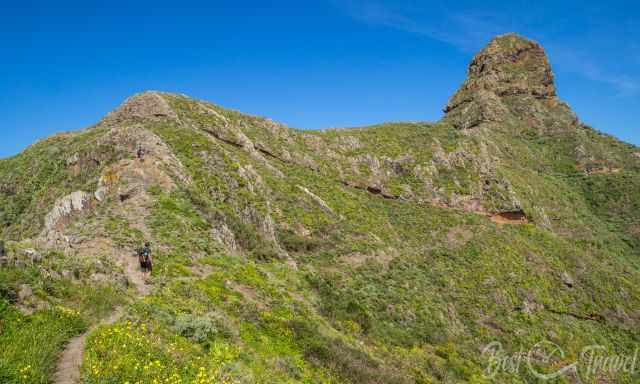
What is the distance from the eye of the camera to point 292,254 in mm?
30156

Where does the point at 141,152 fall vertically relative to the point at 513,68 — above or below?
below

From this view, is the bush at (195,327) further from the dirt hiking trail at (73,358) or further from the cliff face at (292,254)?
the dirt hiking trail at (73,358)

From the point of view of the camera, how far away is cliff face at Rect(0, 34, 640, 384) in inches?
398

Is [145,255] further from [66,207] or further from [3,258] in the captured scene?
[66,207]

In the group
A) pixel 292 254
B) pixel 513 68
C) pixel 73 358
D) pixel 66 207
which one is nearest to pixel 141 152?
pixel 66 207

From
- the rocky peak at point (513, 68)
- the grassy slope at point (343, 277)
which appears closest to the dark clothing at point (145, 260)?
the grassy slope at point (343, 277)

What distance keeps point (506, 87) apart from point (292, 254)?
4467 inches

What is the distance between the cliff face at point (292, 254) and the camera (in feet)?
33.2

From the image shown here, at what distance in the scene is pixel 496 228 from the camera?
4619cm

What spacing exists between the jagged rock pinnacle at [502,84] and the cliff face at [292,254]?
4273 cm

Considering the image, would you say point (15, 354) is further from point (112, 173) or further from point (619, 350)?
point (619, 350)

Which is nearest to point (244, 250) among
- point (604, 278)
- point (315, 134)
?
point (315, 134)

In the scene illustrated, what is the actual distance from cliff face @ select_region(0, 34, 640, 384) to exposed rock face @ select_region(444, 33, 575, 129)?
138 ft

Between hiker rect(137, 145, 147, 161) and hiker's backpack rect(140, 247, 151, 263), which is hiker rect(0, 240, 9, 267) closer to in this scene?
hiker's backpack rect(140, 247, 151, 263)
